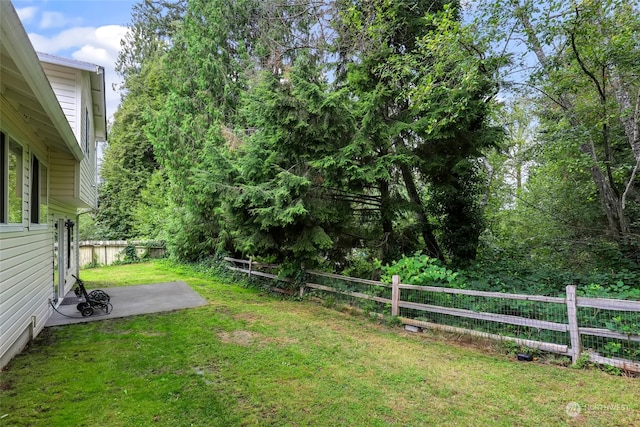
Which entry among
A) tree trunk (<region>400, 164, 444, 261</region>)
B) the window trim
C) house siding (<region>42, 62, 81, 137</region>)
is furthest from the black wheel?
tree trunk (<region>400, 164, 444, 261</region>)

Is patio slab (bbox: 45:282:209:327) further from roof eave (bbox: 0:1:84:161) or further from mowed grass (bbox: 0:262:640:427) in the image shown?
roof eave (bbox: 0:1:84:161)

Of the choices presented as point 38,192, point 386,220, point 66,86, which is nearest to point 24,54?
point 38,192

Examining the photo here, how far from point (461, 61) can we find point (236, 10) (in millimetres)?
10478

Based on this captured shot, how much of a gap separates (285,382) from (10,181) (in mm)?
3916

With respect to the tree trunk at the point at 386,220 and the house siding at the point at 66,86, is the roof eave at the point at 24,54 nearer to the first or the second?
the house siding at the point at 66,86

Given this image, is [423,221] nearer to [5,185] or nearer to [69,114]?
[5,185]

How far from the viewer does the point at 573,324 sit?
13.4 ft

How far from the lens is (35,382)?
3520mm

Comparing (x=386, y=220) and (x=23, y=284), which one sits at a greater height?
(x=386, y=220)

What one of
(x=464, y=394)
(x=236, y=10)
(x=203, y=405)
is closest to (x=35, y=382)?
(x=203, y=405)

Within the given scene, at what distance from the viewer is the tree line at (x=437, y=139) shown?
595 cm

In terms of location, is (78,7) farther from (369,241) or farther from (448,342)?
(448,342)

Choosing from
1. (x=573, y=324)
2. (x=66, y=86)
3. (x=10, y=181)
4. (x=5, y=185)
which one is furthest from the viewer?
(x=66, y=86)

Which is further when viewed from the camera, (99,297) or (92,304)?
(99,297)
